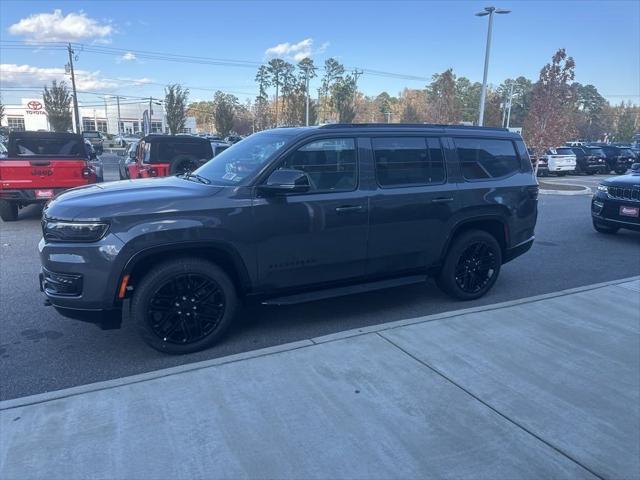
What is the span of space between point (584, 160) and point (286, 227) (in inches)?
1172

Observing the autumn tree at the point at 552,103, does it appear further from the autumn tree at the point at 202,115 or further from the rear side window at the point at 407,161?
the autumn tree at the point at 202,115

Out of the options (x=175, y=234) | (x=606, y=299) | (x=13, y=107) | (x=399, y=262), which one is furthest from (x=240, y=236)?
(x=13, y=107)

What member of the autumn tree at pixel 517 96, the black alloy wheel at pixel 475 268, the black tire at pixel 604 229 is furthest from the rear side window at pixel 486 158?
the autumn tree at pixel 517 96

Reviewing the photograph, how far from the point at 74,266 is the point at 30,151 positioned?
8841 mm

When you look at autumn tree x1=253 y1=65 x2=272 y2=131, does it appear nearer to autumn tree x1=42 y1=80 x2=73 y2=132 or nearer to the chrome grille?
autumn tree x1=42 y1=80 x2=73 y2=132

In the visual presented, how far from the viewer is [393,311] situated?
5121 mm

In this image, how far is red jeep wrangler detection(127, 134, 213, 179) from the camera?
10922mm

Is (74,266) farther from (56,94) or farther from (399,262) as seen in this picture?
(56,94)

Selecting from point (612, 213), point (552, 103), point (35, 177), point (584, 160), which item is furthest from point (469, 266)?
point (584, 160)

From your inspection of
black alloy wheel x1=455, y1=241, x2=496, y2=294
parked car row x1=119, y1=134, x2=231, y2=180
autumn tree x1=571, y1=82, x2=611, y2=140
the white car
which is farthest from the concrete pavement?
autumn tree x1=571, y1=82, x2=611, y2=140

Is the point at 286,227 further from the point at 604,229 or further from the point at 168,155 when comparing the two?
the point at 604,229

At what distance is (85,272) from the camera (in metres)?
3.59

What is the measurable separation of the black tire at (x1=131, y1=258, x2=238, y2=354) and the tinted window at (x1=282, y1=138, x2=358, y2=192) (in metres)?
1.17

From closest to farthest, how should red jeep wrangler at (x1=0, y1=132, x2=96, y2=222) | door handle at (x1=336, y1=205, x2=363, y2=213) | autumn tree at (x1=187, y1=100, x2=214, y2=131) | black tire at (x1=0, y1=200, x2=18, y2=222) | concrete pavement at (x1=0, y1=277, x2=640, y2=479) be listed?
concrete pavement at (x1=0, y1=277, x2=640, y2=479) < door handle at (x1=336, y1=205, x2=363, y2=213) < red jeep wrangler at (x1=0, y1=132, x2=96, y2=222) < black tire at (x1=0, y1=200, x2=18, y2=222) < autumn tree at (x1=187, y1=100, x2=214, y2=131)
